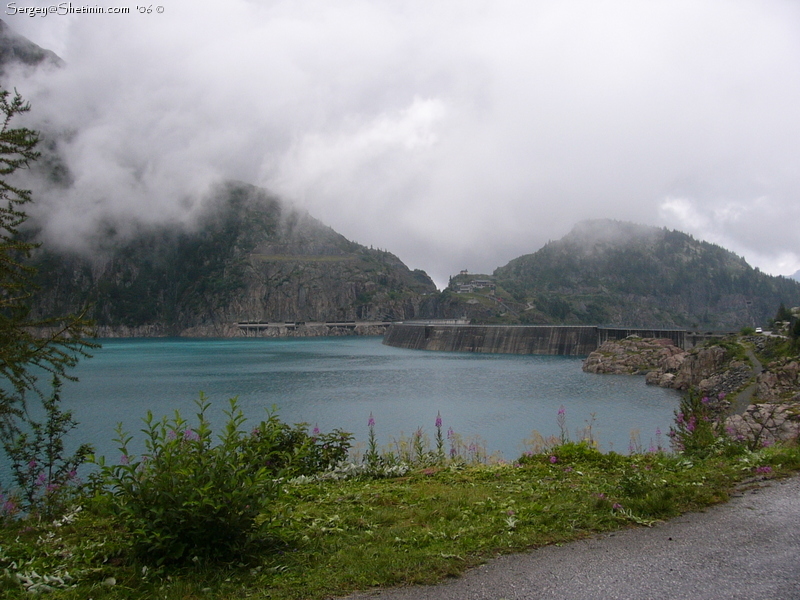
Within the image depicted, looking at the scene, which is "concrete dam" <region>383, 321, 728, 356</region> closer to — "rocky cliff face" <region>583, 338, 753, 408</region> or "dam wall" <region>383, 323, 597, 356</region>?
"dam wall" <region>383, 323, 597, 356</region>

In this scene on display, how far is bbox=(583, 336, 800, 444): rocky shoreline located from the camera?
952 inches

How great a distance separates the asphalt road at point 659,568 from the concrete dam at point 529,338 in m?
85.2

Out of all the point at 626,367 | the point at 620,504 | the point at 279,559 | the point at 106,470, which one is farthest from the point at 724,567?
the point at 626,367

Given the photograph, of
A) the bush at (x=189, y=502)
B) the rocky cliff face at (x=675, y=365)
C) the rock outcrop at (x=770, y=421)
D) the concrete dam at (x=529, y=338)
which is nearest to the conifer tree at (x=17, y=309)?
the bush at (x=189, y=502)

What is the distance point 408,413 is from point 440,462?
92.7 feet

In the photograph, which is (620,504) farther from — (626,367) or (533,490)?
(626,367)

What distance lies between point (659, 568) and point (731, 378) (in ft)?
146

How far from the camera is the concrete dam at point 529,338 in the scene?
298ft

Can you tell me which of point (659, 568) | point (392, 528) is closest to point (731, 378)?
point (659, 568)

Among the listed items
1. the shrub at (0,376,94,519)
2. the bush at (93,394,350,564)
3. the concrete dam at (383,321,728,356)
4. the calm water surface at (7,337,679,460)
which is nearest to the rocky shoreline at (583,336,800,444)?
the calm water surface at (7,337,679,460)

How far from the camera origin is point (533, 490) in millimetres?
8719

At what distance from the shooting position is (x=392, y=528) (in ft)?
22.8

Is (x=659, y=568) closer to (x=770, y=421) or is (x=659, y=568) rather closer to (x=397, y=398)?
(x=770, y=421)

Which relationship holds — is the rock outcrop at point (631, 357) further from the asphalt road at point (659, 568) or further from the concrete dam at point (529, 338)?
the asphalt road at point (659, 568)
